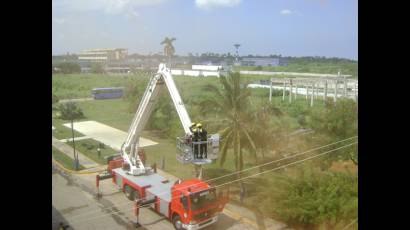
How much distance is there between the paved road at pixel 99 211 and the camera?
352 inches

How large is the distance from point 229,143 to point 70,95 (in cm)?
1715

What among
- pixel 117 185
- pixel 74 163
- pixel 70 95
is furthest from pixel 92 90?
pixel 117 185

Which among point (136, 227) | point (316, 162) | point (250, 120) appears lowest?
point (136, 227)

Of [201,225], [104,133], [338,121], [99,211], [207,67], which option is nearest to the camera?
[201,225]

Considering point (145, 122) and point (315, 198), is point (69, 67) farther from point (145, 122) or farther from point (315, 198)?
point (315, 198)

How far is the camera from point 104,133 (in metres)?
18.9

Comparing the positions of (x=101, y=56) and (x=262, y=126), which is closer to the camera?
(x=262, y=126)

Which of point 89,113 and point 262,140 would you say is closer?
point 262,140

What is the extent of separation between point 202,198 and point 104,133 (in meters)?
12.0

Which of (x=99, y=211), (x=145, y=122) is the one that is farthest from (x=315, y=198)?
(x=99, y=211)

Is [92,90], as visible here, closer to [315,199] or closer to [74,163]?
[74,163]

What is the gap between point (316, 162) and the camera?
10.9 m

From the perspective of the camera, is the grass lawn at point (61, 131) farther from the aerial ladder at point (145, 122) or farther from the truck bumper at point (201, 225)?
the truck bumper at point (201, 225)

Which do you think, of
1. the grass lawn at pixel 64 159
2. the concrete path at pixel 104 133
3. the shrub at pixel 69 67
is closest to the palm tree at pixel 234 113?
the grass lawn at pixel 64 159
